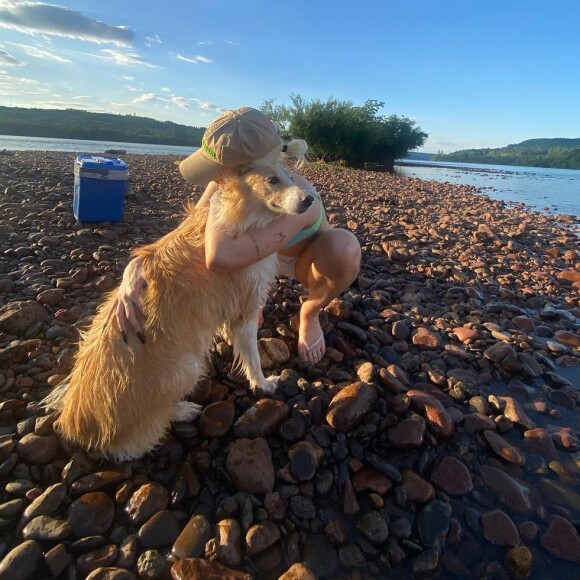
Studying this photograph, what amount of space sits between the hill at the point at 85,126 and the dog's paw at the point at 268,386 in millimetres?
39883

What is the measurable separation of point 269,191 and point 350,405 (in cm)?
153

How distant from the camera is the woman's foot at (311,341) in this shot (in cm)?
334

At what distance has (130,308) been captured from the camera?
2.26 m

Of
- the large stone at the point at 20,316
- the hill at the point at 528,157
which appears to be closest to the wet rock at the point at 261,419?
the large stone at the point at 20,316

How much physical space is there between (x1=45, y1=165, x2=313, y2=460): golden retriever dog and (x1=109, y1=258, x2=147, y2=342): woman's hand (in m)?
0.04

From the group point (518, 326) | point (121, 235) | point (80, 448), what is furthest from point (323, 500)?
point (121, 235)

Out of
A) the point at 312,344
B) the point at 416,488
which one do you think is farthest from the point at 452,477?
the point at 312,344

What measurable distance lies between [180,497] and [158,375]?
0.68 meters

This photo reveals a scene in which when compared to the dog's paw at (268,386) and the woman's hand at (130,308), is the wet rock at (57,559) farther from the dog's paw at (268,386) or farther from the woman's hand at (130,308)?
the dog's paw at (268,386)

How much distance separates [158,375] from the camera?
7.44 feet

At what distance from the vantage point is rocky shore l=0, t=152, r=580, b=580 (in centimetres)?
188

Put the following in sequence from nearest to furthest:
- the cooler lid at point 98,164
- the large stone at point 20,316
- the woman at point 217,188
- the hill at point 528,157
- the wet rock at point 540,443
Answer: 1. the woman at point 217,188
2. the wet rock at point 540,443
3. the large stone at point 20,316
4. the cooler lid at point 98,164
5. the hill at point 528,157

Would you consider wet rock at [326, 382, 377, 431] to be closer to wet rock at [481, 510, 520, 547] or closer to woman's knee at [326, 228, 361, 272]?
wet rock at [481, 510, 520, 547]

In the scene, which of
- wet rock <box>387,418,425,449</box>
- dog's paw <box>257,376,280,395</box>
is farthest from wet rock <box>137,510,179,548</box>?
wet rock <box>387,418,425,449</box>
